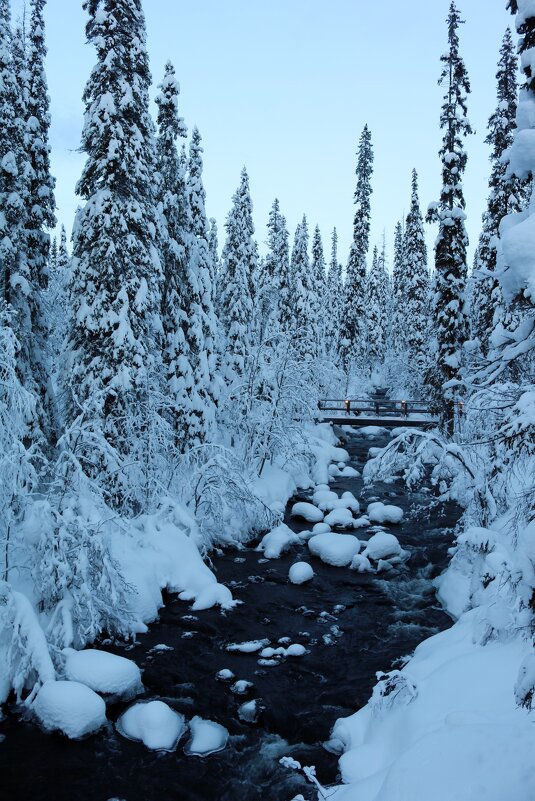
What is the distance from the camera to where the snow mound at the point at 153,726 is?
8578 mm

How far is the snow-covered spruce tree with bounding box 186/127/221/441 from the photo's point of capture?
21.0m

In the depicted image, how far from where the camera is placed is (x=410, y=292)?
165 ft

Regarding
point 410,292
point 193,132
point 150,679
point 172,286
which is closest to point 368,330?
point 410,292

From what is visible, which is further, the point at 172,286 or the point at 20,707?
the point at 172,286

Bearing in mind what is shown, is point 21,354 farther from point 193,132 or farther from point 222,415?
point 193,132

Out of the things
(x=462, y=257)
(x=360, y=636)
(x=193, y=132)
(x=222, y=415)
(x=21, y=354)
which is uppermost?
(x=193, y=132)

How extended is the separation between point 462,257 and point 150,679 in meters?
20.0

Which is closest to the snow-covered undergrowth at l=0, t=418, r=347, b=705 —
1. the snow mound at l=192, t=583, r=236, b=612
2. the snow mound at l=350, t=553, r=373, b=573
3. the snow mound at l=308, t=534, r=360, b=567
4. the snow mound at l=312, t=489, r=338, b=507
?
the snow mound at l=192, t=583, r=236, b=612

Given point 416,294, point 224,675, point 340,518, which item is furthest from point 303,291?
point 224,675

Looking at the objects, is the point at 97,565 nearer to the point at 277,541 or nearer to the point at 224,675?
the point at 224,675

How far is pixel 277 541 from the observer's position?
57.3 ft

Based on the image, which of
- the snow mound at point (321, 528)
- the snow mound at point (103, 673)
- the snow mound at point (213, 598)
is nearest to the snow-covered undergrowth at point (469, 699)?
the snow mound at point (103, 673)

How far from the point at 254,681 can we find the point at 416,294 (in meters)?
43.8

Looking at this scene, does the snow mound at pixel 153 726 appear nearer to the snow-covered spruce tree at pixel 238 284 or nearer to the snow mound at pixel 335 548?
the snow mound at pixel 335 548
